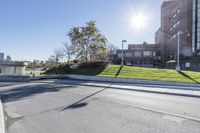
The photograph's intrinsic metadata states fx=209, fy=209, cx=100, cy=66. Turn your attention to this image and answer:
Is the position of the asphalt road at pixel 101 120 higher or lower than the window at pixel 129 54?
lower

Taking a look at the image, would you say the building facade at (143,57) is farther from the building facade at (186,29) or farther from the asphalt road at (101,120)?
the asphalt road at (101,120)

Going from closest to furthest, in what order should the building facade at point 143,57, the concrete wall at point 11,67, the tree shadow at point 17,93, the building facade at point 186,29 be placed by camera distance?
1. the tree shadow at point 17,93
2. the concrete wall at point 11,67
3. the building facade at point 186,29
4. the building facade at point 143,57

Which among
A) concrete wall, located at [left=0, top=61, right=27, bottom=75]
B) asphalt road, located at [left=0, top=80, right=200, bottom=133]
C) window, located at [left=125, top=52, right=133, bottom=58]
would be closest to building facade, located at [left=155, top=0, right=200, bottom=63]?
window, located at [left=125, top=52, right=133, bottom=58]

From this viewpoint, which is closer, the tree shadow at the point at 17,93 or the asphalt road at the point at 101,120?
the asphalt road at the point at 101,120

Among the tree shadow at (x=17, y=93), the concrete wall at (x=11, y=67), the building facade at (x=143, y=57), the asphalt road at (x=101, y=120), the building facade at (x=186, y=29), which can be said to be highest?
the building facade at (x=186, y=29)

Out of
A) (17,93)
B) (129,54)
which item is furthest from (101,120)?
(129,54)

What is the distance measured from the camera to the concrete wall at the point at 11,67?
3737 cm

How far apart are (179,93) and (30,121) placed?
1014cm

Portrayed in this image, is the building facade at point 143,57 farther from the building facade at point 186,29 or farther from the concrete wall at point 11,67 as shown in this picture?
the concrete wall at point 11,67

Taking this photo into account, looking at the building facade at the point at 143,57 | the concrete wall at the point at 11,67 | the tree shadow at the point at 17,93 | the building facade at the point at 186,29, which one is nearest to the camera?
the tree shadow at the point at 17,93

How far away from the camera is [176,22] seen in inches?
2530

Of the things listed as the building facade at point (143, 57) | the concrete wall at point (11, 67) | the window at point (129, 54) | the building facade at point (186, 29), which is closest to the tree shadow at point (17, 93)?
the concrete wall at point (11, 67)

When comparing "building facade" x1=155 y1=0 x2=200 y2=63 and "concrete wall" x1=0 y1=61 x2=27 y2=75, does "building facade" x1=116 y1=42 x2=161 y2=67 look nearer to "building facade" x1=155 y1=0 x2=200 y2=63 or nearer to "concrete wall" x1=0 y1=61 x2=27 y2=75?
"building facade" x1=155 y1=0 x2=200 y2=63

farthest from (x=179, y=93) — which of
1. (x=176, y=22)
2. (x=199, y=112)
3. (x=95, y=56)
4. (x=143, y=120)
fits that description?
(x=176, y=22)
